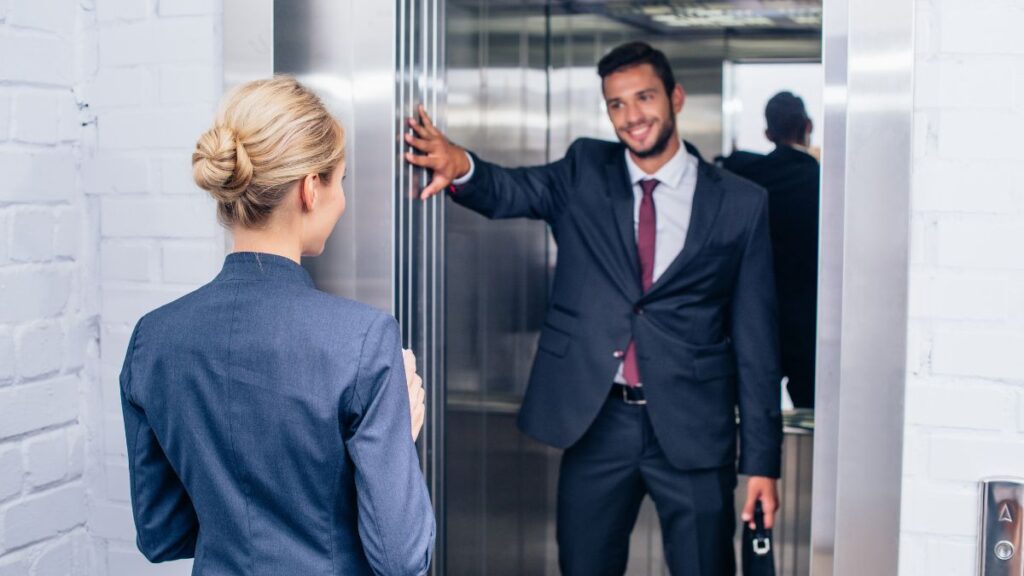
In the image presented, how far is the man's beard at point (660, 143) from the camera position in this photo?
2830 millimetres

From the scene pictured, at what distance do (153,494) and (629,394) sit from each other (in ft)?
4.70

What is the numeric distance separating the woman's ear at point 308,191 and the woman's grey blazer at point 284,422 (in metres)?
0.08

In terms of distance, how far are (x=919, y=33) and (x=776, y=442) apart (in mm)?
1283

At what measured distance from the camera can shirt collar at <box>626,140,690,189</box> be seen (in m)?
2.85

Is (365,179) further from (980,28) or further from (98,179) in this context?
(980,28)

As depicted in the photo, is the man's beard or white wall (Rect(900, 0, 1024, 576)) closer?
white wall (Rect(900, 0, 1024, 576))

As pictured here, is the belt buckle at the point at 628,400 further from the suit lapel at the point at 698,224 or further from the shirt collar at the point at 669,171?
the shirt collar at the point at 669,171

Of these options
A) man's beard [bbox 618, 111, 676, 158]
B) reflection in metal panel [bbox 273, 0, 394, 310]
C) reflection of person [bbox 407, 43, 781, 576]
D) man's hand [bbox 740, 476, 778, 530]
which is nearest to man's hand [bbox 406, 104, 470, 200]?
reflection in metal panel [bbox 273, 0, 394, 310]

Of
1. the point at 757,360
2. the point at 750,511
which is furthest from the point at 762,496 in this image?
the point at 757,360

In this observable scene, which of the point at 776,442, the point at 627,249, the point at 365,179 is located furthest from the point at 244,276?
the point at 776,442

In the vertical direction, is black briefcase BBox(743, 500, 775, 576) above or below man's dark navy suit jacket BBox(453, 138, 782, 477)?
below

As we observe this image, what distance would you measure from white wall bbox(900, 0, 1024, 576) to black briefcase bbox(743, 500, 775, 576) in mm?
935

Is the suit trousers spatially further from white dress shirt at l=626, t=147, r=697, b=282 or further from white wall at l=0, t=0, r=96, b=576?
white wall at l=0, t=0, r=96, b=576

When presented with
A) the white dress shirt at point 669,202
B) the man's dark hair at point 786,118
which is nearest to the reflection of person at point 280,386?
the white dress shirt at point 669,202
